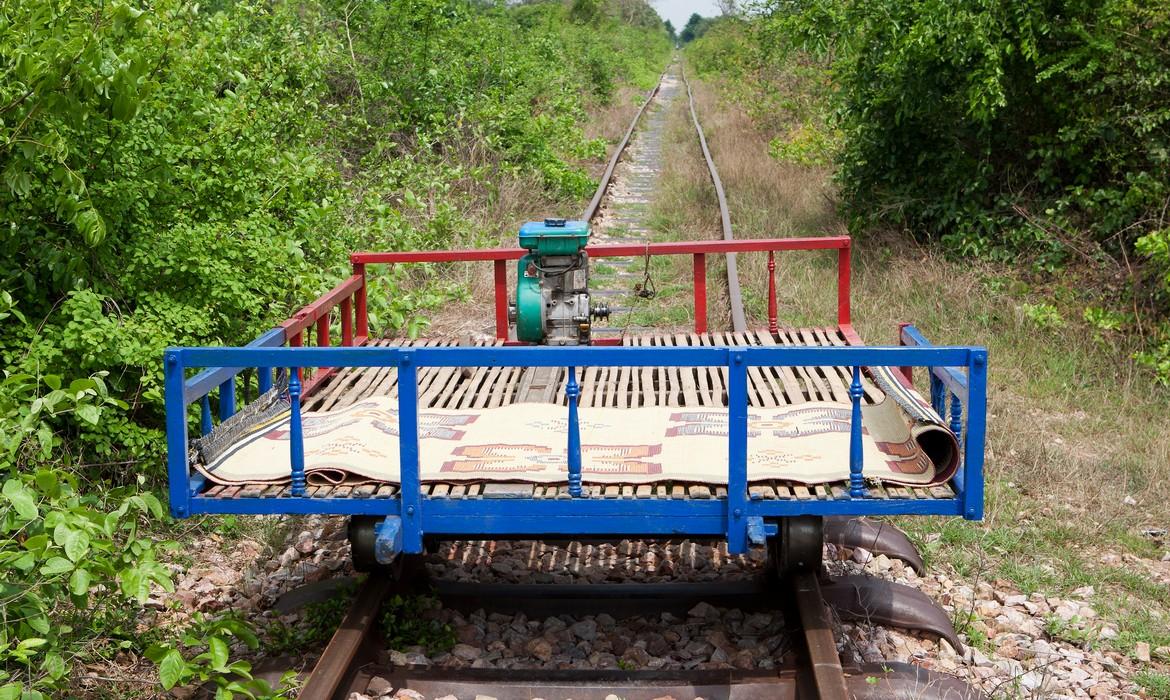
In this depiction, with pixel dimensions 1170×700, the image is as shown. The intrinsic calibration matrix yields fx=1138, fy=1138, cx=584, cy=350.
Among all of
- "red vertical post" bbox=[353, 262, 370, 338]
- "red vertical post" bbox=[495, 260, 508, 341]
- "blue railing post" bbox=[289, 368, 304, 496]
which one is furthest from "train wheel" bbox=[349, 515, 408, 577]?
"red vertical post" bbox=[495, 260, 508, 341]

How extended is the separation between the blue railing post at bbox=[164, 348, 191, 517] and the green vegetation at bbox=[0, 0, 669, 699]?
197 millimetres

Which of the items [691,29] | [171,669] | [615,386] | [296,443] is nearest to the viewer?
[171,669]

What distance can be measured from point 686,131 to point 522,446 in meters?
24.3

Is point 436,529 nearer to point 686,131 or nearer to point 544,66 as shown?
point 544,66

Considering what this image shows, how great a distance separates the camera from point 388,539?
4121mm

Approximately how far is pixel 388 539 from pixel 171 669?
0.83m

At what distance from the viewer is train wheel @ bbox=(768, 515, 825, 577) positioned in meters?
4.50

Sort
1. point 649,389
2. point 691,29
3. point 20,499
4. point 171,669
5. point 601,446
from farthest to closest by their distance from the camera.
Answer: point 691,29, point 649,389, point 601,446, point 171,669, point 20,499

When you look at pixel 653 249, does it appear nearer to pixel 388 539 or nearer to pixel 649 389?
pixel 649 389

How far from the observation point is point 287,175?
789 centimetres

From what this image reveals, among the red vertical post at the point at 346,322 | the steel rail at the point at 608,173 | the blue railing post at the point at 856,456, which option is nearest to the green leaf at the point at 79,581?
the blue railing post at the point at 856,456

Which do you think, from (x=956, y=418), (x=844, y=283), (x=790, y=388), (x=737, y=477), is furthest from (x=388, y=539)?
(x=844, y=283)

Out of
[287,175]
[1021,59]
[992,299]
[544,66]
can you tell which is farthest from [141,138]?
[544,66]

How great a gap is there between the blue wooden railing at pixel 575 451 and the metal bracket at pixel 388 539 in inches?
1.6
